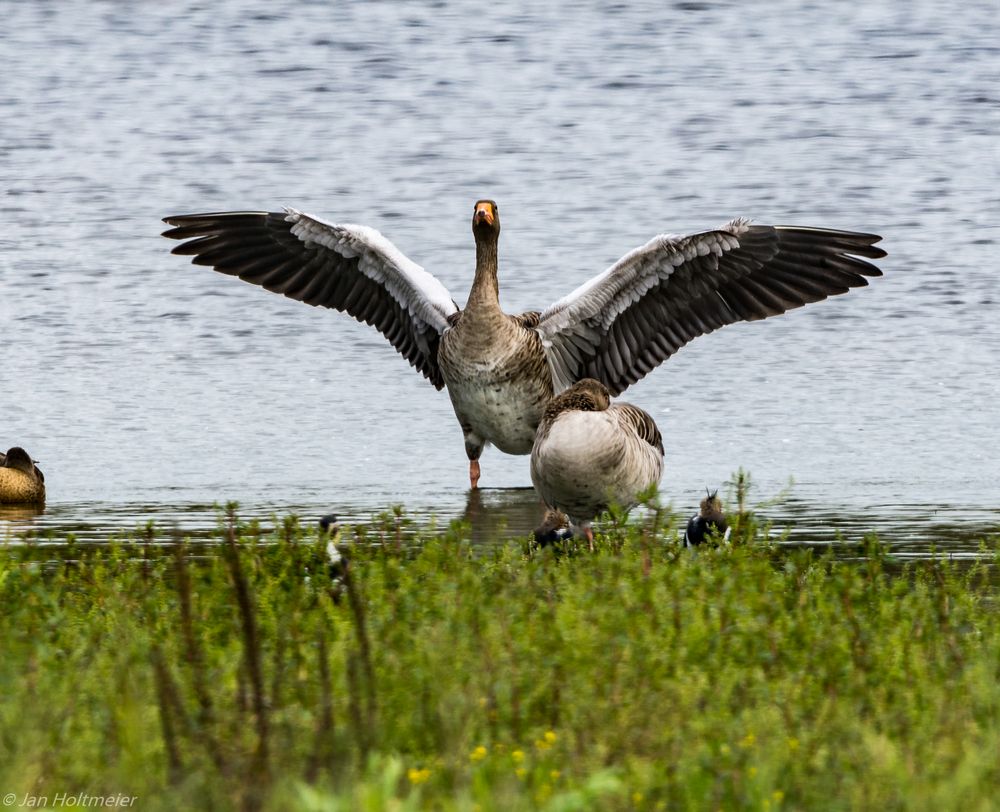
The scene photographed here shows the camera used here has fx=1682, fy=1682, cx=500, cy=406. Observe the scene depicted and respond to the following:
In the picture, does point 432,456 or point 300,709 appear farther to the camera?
point 432,456

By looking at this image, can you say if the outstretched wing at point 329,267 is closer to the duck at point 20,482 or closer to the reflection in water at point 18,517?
the duck at point 20,482

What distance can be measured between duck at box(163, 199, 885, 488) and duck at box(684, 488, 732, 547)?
9.22 ft

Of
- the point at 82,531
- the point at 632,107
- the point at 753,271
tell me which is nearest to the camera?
the point at 82,531

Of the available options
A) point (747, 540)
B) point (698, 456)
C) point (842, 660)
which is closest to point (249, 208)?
point (698, 456)

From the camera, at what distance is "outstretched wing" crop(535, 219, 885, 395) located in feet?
33.6

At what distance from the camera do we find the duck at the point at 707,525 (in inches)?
290

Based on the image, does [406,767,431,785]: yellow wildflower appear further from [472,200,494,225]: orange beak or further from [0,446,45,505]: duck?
[472,200,494,225]: orange beak

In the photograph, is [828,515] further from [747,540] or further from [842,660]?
[842,660]

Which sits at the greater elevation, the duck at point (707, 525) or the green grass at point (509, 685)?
the duck at point (707, 525)

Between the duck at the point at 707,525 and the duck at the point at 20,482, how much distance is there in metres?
4.16

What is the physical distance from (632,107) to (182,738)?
1761 cm

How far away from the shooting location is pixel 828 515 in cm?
900

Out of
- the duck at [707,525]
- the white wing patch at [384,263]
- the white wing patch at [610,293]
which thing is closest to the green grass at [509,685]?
the duck at [707,525]

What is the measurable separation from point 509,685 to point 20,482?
6.00m
